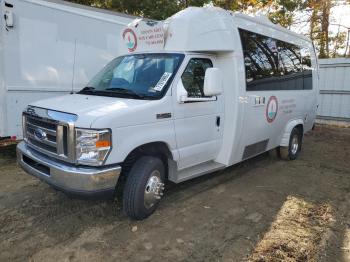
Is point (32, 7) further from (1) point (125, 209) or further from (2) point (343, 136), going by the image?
(2) point (343, 136)

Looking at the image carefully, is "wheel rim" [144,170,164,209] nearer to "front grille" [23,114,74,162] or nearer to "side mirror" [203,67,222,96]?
"front grille" [23,114,74,162]

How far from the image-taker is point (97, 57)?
795 centimetres

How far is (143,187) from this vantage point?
4.27 meters

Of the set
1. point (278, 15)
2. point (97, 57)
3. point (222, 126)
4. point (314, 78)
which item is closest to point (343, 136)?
point (314, 78)

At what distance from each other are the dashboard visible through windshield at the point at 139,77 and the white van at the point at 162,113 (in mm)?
16

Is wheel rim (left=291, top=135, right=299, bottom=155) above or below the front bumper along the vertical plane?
below

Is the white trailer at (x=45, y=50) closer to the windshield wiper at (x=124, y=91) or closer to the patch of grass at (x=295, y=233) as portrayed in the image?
the windshield wiper at (x=124, y=91)

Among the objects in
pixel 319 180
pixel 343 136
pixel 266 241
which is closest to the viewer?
pixel 266 241

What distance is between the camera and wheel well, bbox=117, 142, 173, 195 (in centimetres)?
437

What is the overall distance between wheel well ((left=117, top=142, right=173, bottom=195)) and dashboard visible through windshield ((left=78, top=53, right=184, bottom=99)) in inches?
25.4

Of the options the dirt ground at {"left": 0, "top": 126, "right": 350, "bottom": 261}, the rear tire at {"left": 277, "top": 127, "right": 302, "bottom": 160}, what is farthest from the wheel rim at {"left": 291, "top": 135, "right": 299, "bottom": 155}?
the dirt ground at {"left": 0, "top": 126, "right": 350, "bottom": 261}

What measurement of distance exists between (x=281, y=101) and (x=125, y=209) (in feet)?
13.5

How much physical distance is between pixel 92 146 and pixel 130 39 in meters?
2.49

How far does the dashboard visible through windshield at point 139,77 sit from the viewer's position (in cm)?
454
